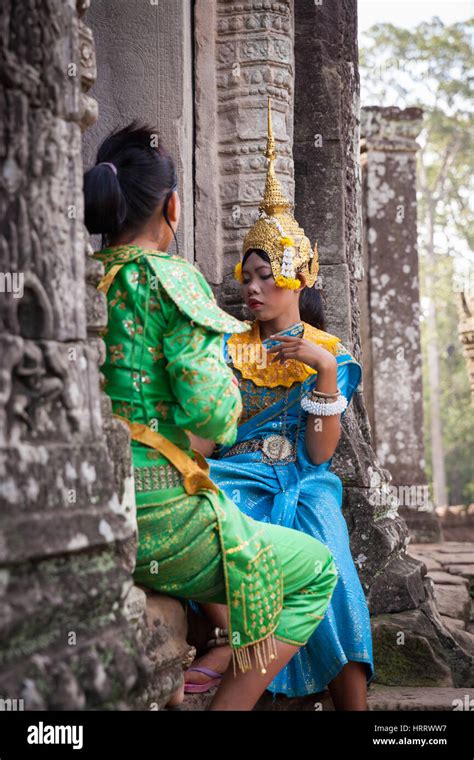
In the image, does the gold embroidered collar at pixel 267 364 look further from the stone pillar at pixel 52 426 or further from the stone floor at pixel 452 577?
the stone floor at pixel 452 577

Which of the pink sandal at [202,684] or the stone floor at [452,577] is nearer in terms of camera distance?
the pink sandal at [202,684]

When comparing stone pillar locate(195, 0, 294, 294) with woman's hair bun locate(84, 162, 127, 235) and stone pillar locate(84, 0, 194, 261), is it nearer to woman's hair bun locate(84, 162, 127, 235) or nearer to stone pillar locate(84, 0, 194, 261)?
stone pillar locate(84, 0, 194, 261)

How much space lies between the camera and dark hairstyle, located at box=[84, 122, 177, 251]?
2.23m

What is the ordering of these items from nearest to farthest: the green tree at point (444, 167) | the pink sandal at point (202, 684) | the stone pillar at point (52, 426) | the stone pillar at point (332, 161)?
the stone pillar at point (52, 426)
the pink sandal at point (202, 684)
the stone pillar at point (332, 161)
the green tree at point (444, 167)

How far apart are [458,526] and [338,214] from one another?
5650 millimetres

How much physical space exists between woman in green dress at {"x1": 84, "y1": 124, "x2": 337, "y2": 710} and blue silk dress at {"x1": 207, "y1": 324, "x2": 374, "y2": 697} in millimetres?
737

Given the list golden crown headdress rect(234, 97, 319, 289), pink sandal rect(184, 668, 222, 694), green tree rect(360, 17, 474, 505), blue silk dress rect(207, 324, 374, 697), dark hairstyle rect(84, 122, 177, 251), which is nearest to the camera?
dark hairstyle rect(84, 122, 177, 251)

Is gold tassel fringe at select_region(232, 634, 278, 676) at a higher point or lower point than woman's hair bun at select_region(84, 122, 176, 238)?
lower

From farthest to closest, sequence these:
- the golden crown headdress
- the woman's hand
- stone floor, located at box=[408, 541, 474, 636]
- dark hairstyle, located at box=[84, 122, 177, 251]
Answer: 1. stone floor, located at box=[408, 541, 474, 636]
2. the golden crown headdress
3. the woman's hand
4. dark hairstyle, located at box=[84, 122, 177, 251]

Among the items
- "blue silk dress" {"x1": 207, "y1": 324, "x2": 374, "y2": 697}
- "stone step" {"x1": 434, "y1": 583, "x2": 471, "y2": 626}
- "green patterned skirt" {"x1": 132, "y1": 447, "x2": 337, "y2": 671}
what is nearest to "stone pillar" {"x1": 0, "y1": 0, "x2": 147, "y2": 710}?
"green patterned skirt" {"x1": 132, "y1": 447, "x2": 337, "y2": 671}

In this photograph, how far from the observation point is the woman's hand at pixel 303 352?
2938 millimetres

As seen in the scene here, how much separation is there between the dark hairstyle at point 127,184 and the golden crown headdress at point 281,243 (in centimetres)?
92

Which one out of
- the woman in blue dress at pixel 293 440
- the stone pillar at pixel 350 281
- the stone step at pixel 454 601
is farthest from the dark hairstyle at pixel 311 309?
the stone step at pixel 454 601

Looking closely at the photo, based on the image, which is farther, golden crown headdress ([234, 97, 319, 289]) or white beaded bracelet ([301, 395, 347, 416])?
golden crown headdress ([234, 97, 319, 289])
